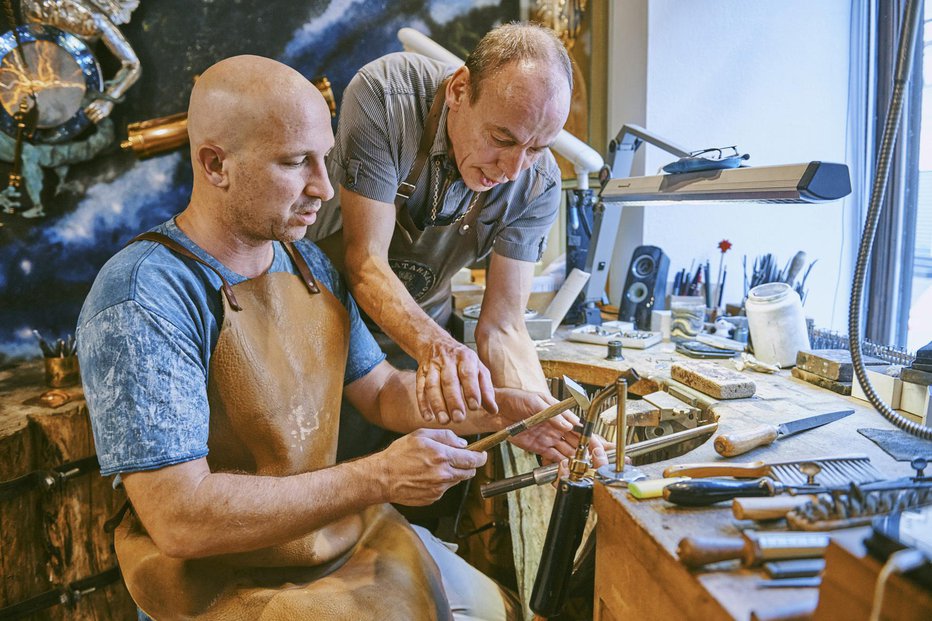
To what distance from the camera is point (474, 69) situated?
72.6 inches

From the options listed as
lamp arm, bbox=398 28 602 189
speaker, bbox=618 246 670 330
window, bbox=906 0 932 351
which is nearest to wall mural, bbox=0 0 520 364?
lamp arm, bbox=398 28 602 189

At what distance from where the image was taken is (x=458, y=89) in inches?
76.2

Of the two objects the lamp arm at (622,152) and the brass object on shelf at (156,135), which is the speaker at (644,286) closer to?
the lamp arm at (622,152)

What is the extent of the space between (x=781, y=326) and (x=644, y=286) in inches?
32.0

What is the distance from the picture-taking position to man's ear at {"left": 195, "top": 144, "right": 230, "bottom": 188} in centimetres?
145

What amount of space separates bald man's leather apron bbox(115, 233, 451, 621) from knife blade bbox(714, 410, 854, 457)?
824mm

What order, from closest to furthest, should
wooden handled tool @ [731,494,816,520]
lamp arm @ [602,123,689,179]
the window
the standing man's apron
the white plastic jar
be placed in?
wooden handled tool @ [731,494,816,520] → the standing man's apron → the white plastic jar → the window → lamp arm @ [602,123,689,179]

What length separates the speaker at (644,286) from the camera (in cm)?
297

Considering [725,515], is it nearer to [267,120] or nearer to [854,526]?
[854,526]

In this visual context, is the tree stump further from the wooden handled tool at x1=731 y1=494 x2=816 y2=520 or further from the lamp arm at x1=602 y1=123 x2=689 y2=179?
the lamp arm at x1=602 y1=123 x2=689 y2=179

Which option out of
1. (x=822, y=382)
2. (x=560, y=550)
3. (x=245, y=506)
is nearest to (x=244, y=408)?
(x=245, y=506)

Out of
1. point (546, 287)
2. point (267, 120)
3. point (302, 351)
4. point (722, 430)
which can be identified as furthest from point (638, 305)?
point (267, 120)

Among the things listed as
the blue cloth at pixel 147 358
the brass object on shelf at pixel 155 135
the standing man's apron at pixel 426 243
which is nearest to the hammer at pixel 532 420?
the blue cloth at pixel 147 358

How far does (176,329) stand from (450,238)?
49.0 inches
